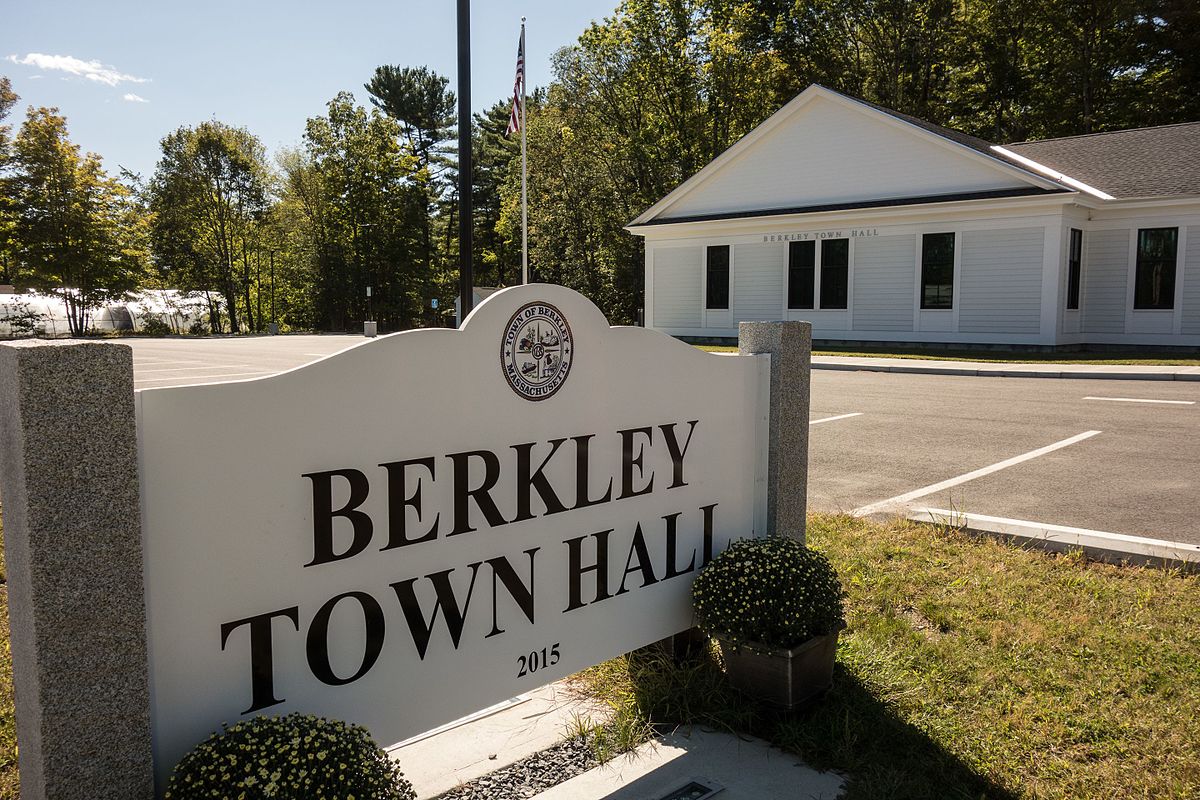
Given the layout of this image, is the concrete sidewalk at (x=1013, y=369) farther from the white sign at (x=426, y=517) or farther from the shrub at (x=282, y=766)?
the shrub at (x=282, y=766)

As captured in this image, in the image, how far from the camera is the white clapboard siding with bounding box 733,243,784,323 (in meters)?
27.5

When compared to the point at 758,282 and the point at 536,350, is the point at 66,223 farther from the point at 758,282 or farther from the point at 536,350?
the point at 536,350

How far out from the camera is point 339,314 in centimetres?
5538

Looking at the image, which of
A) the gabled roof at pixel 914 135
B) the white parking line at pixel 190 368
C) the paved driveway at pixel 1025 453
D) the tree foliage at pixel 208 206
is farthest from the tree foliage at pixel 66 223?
the paved driveway at pixel 1025 453

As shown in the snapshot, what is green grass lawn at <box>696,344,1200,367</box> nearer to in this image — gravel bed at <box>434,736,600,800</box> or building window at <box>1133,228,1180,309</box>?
building window at <box>1133,228,1180,309</box>

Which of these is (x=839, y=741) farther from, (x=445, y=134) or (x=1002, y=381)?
(x=445, y=134)

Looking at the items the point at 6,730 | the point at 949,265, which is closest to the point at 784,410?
the point at 6,730

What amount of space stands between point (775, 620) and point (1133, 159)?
26.2 meters

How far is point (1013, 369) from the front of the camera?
17281 mm

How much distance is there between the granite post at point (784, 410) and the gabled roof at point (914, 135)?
2047 cm

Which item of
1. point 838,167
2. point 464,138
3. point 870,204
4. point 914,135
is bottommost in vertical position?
point 464,138

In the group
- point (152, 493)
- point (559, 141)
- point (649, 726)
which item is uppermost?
point (559, 141)

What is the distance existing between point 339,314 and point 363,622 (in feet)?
182

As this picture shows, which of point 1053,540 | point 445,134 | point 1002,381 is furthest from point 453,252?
point 1053,540
